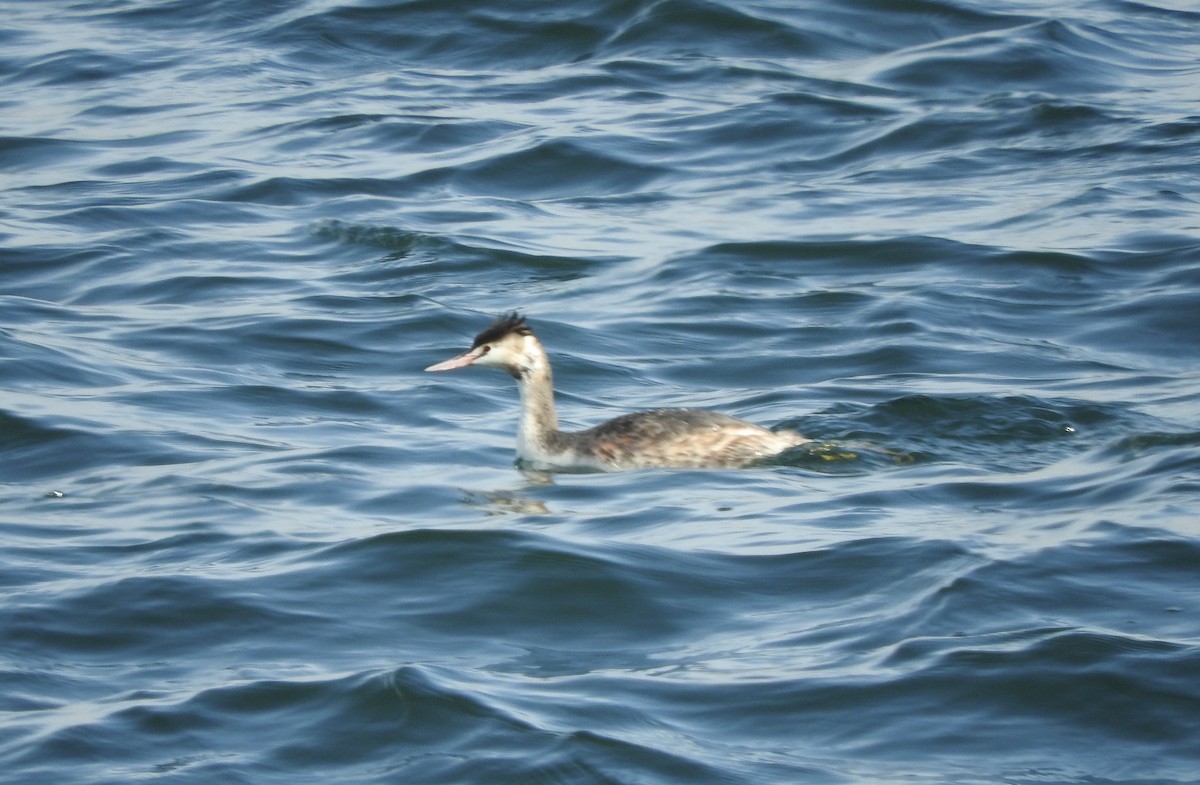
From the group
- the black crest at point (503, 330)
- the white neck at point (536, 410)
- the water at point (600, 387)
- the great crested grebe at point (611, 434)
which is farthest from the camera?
the black crest at point (503, 330)

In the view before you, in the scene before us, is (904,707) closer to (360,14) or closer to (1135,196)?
(1135,196)

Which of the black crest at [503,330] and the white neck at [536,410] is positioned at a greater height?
the black crest at [503,330]

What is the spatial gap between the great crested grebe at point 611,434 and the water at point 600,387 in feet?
0.55

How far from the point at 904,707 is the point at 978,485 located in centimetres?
311

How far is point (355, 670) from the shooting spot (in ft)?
22.5

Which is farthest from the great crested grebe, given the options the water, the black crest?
the water

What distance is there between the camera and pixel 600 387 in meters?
12.4

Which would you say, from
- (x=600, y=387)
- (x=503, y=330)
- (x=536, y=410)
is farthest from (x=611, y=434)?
(x=600, y=387)

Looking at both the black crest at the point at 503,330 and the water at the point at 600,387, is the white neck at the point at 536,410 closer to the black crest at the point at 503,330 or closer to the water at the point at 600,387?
the black crest at the point at 503,330

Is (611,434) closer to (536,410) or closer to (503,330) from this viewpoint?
(536,410)

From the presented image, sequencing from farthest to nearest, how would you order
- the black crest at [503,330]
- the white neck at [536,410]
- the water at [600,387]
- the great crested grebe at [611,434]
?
the black crest at [503,330] → the white neck at [536,410] → the great crested grebe at [611,434] → the water at [600,387]

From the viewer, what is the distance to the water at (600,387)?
21.1ft

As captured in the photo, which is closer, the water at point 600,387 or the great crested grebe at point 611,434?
the water at point 600,387

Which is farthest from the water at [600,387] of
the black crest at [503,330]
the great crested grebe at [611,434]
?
the black crest at [503,330]
